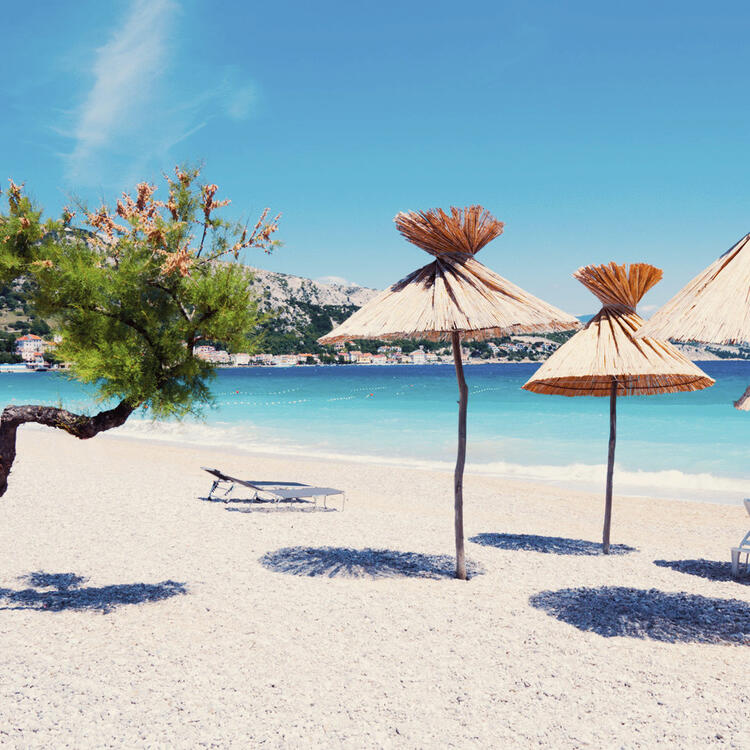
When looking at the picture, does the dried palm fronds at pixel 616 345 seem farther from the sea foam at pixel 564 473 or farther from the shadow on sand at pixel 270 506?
the sea foam at pixel 564 473

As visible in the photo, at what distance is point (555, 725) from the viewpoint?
3027 millimetres

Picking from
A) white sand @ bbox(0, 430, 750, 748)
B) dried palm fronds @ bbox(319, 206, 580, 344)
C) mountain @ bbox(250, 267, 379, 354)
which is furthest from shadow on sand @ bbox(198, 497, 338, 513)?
mountain @ bbox(250, 267, 379, 354)

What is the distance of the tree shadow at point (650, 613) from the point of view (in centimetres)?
436

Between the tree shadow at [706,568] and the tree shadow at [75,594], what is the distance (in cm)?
481

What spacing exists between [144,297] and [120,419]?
33.0 inches

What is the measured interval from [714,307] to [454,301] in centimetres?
185

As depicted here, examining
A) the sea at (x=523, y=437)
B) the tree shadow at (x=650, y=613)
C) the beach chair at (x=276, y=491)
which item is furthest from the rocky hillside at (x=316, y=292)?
the tree shadow at (x=650, y=613)

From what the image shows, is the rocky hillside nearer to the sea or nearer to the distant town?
the distant town

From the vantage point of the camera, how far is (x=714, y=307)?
3.90m

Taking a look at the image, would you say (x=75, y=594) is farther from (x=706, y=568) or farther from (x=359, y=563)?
(x=706, y=568)

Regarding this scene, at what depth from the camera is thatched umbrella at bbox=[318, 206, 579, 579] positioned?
→ 491cm

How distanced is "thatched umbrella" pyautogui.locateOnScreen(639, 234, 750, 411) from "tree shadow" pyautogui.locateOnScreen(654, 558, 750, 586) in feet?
10.5

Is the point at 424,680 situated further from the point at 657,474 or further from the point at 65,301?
the point at 657,474

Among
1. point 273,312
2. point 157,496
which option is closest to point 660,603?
point 273,312
